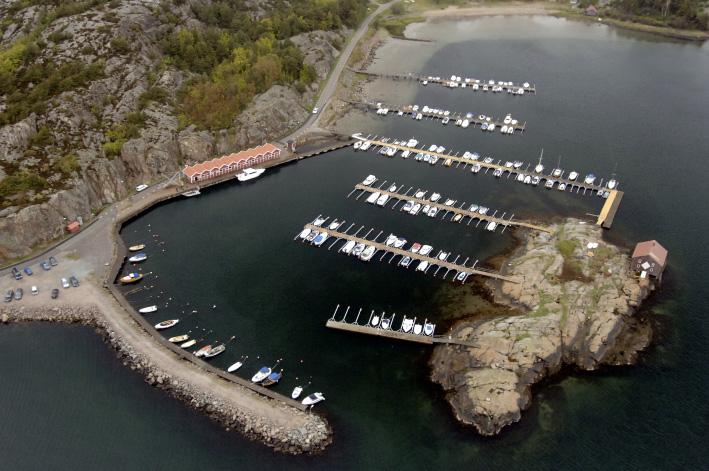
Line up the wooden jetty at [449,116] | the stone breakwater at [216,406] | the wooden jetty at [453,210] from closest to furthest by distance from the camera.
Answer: the stone breakwater at [216,406] → the wooden jetty at [453,210] → the wooden jetty at [449,116]

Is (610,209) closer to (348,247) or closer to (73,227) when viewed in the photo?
(348,247)

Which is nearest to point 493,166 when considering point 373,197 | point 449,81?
point 373,197

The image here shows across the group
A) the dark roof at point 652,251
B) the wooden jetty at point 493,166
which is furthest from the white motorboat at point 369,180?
the dark roof at point 652,251

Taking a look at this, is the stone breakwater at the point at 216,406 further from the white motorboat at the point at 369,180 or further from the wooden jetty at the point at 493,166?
the wooden jetty at the point at 493,166

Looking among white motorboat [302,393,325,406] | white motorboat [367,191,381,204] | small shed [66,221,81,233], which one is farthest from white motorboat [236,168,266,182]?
white motorboat [302,393,325,406]

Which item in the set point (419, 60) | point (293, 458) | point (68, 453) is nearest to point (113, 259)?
point (68, 453)

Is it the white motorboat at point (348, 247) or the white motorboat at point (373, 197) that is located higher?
the white motorboat at point (373, 197)

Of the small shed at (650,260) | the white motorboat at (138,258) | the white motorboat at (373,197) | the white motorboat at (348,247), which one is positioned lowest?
the white motorboat at (138,258)
